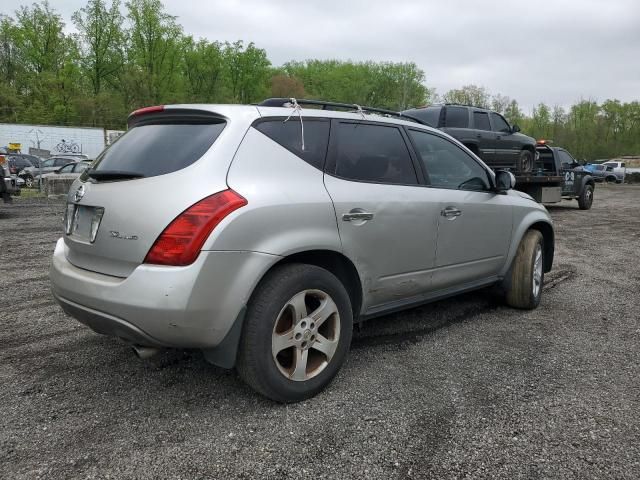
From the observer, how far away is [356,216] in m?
3.09

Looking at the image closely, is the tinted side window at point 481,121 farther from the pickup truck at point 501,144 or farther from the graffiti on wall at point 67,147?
the graffiti on wall at point 67,147

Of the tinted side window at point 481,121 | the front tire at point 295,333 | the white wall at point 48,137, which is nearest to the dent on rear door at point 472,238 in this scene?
the front tire at point 295,333

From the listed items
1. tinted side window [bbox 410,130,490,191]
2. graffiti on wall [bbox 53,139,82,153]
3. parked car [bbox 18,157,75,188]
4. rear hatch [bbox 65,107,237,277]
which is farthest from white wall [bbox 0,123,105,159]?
tinted side window [bbox 410,130,490,191]

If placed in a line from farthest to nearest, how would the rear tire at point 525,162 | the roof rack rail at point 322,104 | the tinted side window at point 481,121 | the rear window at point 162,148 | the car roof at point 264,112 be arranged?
the rear tire at point 525,162 → the tinted side window at point 481,121 → the roof rack rail at point 322,104 → the car roof at point 264,112 → the rear window at point 162,148

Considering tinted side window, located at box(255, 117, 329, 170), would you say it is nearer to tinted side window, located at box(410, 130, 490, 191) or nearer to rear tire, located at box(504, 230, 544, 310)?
tinted side window, located at box(410, 130, 490, 191)

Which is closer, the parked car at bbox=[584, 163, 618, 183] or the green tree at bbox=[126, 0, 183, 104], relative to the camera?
the parked car at bbox=[584, 163, 618, 183]

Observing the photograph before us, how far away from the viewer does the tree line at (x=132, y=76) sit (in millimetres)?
38781

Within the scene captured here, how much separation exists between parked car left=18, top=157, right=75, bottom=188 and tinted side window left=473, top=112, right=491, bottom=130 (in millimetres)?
17737

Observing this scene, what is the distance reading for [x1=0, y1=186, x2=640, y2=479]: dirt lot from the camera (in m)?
2.33

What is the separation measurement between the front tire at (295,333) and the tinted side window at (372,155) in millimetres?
751

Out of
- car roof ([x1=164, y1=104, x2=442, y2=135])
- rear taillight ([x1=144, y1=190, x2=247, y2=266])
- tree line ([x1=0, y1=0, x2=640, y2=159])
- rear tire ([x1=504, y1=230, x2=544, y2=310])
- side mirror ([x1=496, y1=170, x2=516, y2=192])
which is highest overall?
tree line ([x1=0, y1=0, x2=640, y2=159])

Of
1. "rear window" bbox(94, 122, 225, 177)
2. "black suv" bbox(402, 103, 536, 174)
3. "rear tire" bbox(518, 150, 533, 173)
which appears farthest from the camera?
"rear tire" bbox(518, 150, 533, 173)

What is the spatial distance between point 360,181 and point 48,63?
152 ft

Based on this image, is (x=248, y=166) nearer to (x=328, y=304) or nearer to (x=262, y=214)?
(x=262, y=214)
